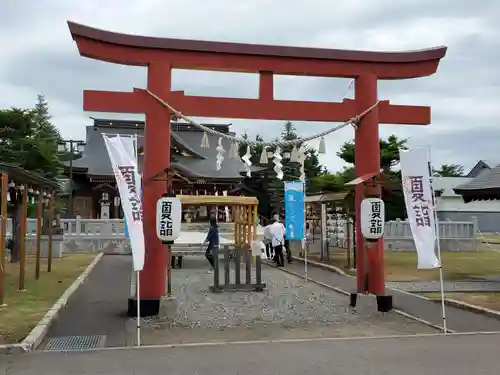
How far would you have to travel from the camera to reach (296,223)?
19.0 meters

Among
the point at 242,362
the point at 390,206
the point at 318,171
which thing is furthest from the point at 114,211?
the point at 242,362

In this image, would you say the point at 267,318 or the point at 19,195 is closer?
the point at 267,318

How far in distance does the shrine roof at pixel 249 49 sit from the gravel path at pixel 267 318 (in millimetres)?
5013

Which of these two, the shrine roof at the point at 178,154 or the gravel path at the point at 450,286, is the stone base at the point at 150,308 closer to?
the gravel path at the point at 450,286

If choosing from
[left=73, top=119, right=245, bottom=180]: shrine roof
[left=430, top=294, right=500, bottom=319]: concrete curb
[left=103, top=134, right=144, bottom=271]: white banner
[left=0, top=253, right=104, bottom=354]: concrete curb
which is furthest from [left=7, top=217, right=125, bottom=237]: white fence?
[left=430, top=294, right=500, bottom=319]: concrete curb

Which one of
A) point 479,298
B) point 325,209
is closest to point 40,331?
point 479,298

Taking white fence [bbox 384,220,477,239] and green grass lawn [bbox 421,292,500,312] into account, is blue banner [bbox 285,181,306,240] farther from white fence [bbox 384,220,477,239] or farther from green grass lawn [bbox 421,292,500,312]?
white fence [bbox 384,220,477,239]

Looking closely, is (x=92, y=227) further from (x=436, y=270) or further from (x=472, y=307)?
(x=472, y=307)

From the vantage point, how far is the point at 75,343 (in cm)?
785

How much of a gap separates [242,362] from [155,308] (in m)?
3.73

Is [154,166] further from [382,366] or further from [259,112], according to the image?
[382,366]

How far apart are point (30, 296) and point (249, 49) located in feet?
23.5

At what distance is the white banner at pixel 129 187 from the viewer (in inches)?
338

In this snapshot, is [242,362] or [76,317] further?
[76,317]
